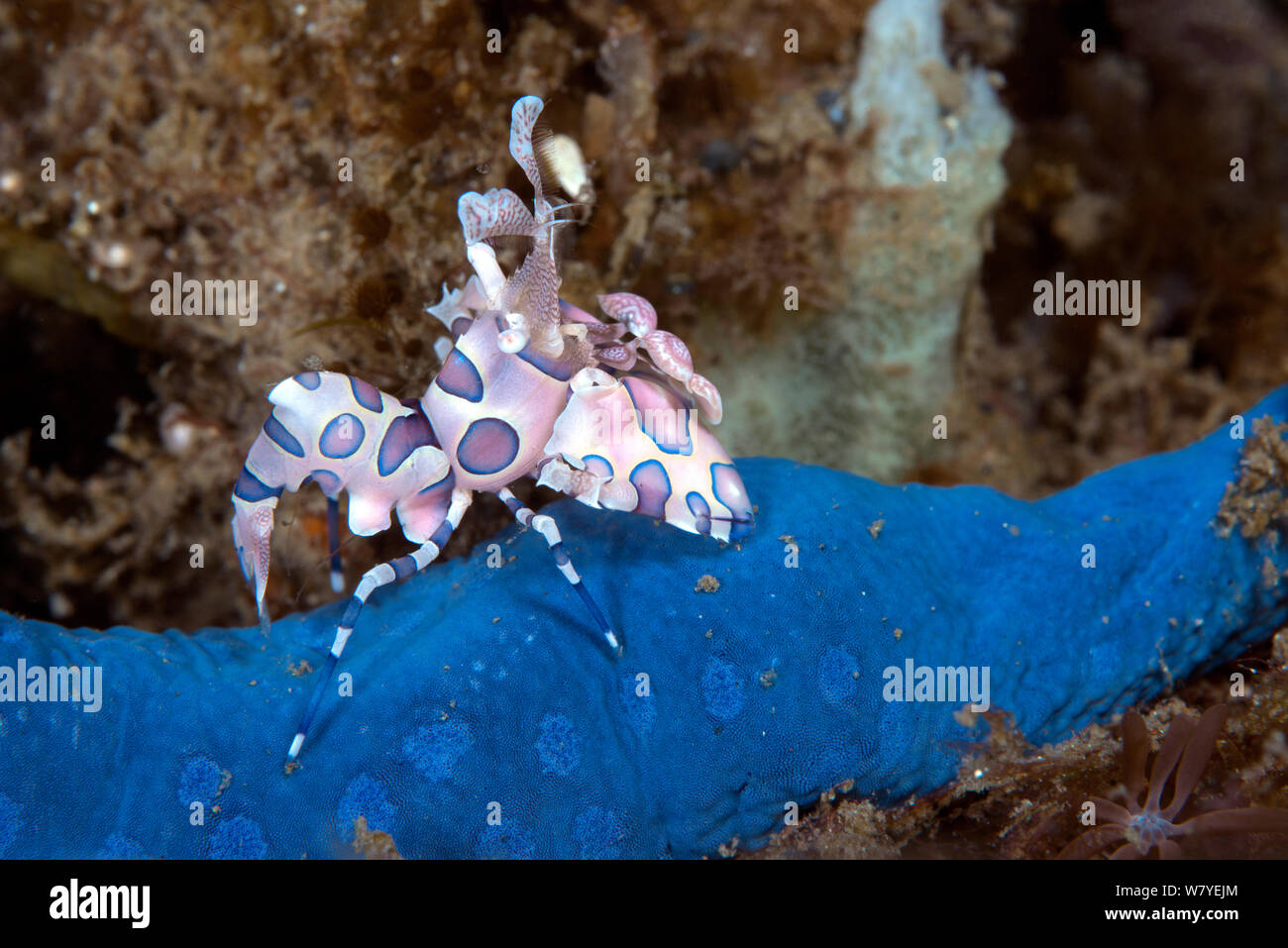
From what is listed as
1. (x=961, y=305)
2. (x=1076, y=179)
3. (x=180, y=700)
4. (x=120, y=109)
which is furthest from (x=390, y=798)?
(x=1076, y=179)

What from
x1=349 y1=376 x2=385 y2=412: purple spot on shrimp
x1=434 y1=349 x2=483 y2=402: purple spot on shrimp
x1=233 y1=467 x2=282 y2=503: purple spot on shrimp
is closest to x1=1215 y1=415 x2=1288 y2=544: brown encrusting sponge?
x1=434 y1=349 x2=483 y2=402: purple spot on shrimp

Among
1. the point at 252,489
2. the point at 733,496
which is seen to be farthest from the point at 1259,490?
the point at 252,489

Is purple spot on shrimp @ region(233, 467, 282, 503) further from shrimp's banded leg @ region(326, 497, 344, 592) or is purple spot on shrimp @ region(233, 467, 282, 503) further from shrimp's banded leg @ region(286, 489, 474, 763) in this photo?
shrimp's banded leg @ region(286, 489, 474, 763)

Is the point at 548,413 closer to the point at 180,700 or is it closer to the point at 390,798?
the point at 390,798

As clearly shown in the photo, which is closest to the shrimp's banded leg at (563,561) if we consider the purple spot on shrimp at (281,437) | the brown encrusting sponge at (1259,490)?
the purple spot on shrimp at (281,437)

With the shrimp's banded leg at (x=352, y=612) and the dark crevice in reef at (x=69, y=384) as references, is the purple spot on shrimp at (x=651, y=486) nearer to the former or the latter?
the shrimp's banded leg at (x=352, y=612)

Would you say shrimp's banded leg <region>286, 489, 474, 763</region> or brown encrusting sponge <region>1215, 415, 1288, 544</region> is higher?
brown encrusting sponge <region>1215, 415, 1288, 544</region>
